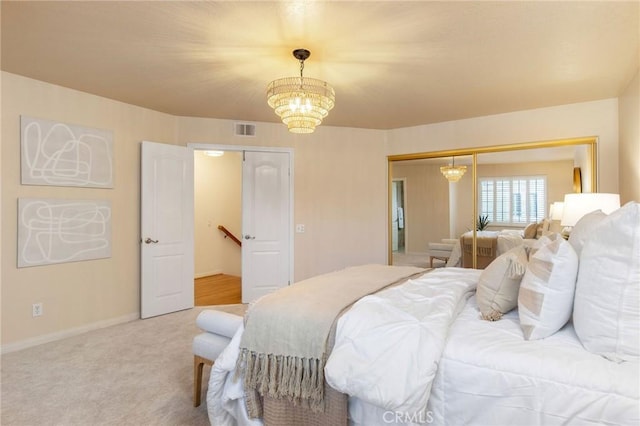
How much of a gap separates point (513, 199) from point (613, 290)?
3316 mm

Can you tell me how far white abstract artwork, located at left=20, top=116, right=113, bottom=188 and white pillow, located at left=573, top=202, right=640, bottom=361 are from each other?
429 cm

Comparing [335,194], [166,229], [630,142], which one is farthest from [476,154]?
[166,229]

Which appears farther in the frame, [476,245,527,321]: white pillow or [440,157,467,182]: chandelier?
[440,157,467,182]: chandelier

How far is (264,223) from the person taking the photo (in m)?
4.92

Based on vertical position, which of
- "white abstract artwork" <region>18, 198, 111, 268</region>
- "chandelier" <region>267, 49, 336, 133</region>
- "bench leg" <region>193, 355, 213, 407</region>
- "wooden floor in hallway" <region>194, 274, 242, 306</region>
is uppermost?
"chandelier" <region>267, 49, 336, 133</region>

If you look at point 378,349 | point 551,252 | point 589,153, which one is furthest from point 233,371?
point 589,153

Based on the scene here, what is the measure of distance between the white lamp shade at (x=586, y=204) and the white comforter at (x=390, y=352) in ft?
6.51

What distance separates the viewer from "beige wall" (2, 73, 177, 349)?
3256mm

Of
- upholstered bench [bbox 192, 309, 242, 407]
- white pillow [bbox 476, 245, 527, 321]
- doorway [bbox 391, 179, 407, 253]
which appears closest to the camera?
white pillow [bbox 476, 245, 527, 321]

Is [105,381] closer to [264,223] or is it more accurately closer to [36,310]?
[36,310]

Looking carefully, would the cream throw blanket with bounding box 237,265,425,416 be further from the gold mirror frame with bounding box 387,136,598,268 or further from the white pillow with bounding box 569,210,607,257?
the gold mirror frame with bounding box 387,136,598,268

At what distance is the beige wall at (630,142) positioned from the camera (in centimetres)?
311

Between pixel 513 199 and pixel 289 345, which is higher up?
pixel 513 199

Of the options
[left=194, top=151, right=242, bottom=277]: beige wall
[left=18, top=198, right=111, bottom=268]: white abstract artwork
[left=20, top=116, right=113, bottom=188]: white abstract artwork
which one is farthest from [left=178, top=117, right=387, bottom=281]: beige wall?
[left=194, top=151, right=242, bottom=277]: beige wall
